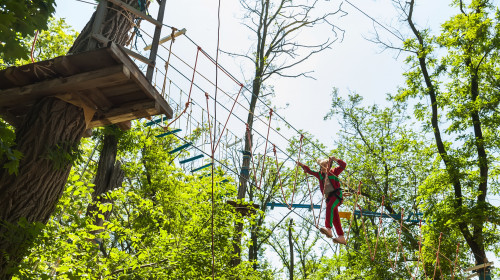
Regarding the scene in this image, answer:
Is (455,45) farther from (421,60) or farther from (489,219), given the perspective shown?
(489,219)

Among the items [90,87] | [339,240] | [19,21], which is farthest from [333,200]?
[19,21]

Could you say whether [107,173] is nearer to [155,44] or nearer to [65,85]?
[155,44]

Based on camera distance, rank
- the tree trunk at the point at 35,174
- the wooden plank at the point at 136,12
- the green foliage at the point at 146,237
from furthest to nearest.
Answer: the green foliage at the point at 146,237 → the wooden plank at the point at 136,12 → the tree trunk at the point at 35,174

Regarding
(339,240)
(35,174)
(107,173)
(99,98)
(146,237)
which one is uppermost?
(107,173)

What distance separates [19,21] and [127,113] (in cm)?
115

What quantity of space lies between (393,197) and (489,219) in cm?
589

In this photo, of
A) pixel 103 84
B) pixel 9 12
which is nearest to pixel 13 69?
pixel 103 84

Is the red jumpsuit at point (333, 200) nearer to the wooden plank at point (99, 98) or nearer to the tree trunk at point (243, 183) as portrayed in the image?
the tree trunk at point (243, 183)

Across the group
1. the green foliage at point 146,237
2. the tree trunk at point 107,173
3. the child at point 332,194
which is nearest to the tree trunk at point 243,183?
the green foliage at point 146,237

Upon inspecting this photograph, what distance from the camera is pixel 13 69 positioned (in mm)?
3691

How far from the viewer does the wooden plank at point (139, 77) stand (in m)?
3.52

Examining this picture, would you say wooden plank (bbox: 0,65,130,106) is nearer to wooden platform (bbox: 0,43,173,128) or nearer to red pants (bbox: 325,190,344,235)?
wooden platform (bbox: 0,43,173,128)

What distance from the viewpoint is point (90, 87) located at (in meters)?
3.73

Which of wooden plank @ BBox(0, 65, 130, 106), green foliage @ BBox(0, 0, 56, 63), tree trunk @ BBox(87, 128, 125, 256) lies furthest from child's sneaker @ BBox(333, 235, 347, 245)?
green foliage @ BBox(0, 0, 56, 63)
